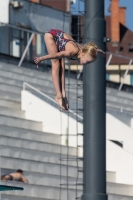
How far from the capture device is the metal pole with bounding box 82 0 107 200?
1894cm

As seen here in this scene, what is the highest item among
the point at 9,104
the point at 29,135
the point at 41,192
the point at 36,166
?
the point at 9,104

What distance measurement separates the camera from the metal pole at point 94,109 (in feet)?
62.1

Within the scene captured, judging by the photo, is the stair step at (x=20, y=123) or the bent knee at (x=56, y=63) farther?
the stair step at (x=20, y=123)

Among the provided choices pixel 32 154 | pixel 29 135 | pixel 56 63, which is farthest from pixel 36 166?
pixel 56 63

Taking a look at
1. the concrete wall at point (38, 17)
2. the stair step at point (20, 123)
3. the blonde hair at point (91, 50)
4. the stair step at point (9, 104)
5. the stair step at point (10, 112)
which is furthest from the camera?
the concrete wall at point (38, 17)

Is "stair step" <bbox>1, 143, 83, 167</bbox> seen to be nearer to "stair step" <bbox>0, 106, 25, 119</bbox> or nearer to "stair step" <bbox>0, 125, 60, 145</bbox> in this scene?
"stair step" <bbox>0, 125, 60, 145</bbox>

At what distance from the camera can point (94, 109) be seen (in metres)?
19.7

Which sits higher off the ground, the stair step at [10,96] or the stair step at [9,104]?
the stair step at [10,96]

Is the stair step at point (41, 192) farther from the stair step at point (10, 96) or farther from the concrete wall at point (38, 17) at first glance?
the concrete wall at point (38, 17)

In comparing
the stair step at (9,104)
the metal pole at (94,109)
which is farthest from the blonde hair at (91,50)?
the stair step at (9,104)

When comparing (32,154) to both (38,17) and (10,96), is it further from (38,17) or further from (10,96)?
(38,17)

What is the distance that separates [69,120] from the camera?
26.5 meters

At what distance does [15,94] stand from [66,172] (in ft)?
11.7

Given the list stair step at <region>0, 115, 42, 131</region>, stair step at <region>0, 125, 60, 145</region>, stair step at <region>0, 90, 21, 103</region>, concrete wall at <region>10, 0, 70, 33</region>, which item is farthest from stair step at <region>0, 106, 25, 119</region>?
concrete wall at <region>10, 0, 70, 33</region>
